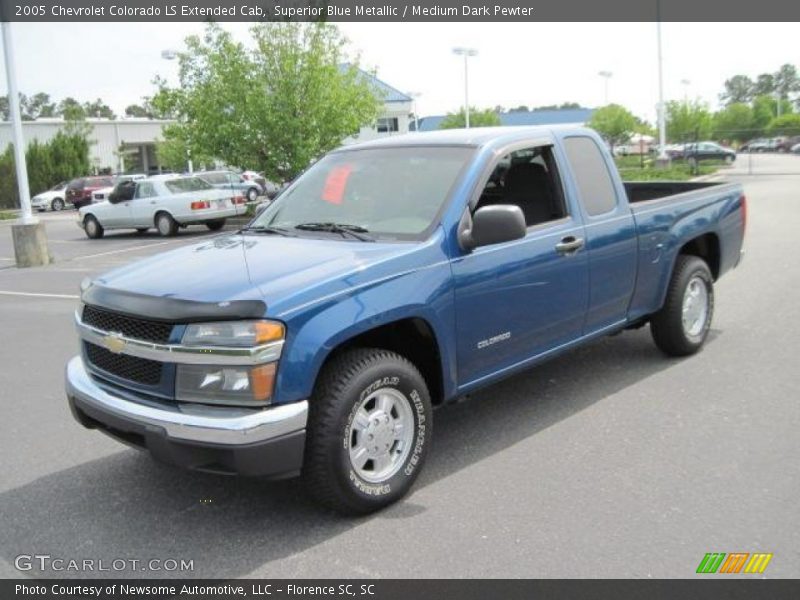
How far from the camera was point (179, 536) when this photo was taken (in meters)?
3.80

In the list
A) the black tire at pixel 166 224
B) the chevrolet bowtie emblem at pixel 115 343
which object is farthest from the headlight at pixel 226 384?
the black tire at pixel 166 224

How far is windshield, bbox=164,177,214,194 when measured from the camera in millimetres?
21594

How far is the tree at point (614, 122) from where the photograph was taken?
63.4m

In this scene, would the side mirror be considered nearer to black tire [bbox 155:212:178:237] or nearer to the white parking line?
the white parking line

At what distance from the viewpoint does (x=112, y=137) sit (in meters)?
62.5

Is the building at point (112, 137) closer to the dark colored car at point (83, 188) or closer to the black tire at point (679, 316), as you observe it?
the dark colored car at point (83, 188)

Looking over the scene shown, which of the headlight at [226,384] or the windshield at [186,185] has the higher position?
the windshield at [186,185]

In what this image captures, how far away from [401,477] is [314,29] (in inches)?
819

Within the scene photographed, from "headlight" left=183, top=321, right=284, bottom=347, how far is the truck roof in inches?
78.6

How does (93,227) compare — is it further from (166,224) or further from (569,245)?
(569,245)

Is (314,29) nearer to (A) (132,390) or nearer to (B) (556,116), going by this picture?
(A) (132,390)

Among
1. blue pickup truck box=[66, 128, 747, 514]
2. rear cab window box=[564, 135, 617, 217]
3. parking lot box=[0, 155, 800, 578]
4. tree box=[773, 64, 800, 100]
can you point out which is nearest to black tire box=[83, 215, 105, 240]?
parking lot box=[0, 155, 800, 578]

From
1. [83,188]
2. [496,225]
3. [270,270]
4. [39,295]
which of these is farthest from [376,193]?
[83,188]

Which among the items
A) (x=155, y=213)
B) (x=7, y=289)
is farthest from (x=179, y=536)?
(x=155, y=213)
